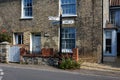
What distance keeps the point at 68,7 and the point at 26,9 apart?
425cm

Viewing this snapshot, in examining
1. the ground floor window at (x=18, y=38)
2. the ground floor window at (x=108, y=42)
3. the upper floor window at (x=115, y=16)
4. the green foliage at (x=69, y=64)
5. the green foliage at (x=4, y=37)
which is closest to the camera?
the green foliage at (x=69, y=64)

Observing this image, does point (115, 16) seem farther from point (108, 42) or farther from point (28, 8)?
point (28, 8)

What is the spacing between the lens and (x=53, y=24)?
24.1 metres

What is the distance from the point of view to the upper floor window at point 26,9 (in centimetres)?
2594

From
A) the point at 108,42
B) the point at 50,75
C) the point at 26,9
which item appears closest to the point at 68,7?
the point at 26,9

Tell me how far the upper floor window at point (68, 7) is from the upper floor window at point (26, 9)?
3291mm

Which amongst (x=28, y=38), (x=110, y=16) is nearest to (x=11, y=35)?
(x=28, y=38)

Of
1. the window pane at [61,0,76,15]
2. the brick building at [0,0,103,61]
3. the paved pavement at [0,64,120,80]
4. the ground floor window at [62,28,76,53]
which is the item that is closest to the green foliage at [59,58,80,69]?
the paved pavement at [0,64,120,80]

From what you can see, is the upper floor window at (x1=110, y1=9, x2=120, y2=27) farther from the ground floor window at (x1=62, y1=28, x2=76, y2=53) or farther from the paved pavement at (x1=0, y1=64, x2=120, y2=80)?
the paved pavement at (x1=0, y1=64, x2=120, y2=80)

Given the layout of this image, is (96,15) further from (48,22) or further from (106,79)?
(106,79)

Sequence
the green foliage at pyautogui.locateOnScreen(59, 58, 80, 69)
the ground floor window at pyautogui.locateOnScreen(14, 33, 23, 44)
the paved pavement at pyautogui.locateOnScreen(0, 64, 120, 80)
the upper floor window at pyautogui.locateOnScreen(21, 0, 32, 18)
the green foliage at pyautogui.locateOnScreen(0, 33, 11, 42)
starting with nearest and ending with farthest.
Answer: the paved pavement at pyautogui.locateOnScreen(0, 64, 120, 80) → the green foliage at pyautogui.locateOnScreen(59, 58, 80, 69) → the green foliage at pyautogui.locateOnScreen(0, 33, 11, 42) → the upper floor window at pyautogui.locateOnScreen(21, 0, 32, 18) → the ground floor window at pyautogui.locateOnScreen(14, 33, 23, 44)

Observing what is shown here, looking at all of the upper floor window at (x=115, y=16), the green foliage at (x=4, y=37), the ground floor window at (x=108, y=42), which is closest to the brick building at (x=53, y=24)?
the green foliage at (x=4, y=37)

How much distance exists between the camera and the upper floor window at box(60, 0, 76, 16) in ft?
77.9

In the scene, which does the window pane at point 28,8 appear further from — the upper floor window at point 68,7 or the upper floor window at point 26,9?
the upper floor window at point 68,7
